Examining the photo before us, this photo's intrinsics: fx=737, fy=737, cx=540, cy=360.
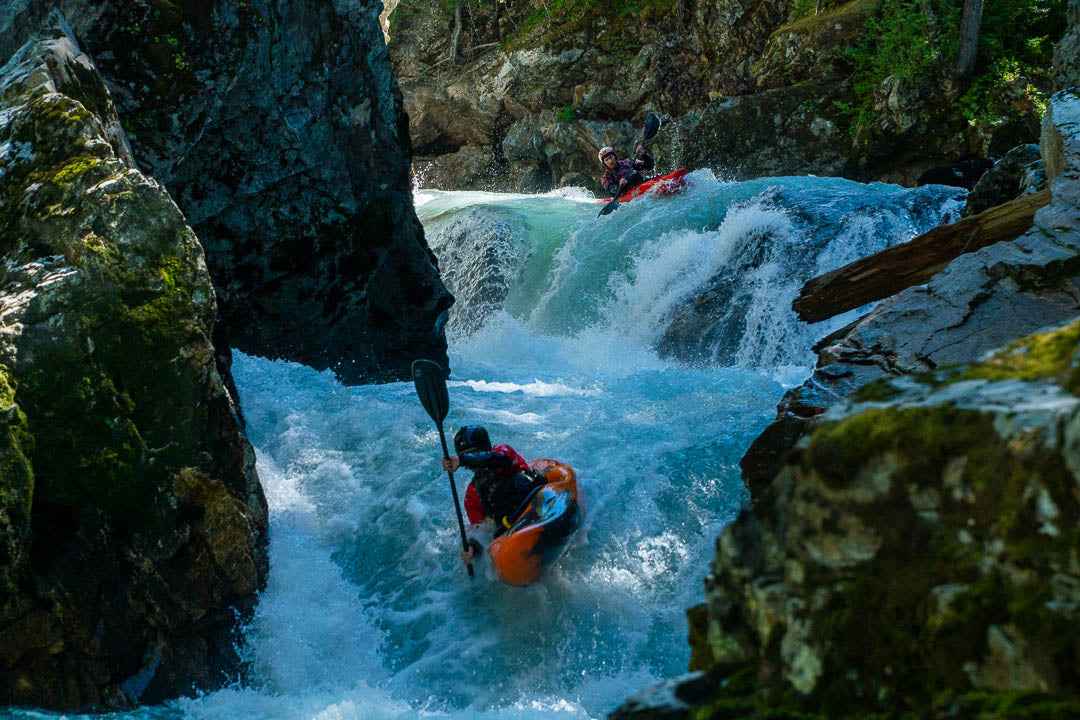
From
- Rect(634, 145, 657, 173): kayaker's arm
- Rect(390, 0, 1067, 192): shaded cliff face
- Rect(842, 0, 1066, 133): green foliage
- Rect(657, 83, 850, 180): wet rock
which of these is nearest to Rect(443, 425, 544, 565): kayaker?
Rect(634, 145, 657, 173): kayaker's arm

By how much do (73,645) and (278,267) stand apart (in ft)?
16.2

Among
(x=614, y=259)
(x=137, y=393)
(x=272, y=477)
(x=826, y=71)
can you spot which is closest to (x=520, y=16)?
(x=826, y=71)

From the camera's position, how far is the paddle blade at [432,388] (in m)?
5.43

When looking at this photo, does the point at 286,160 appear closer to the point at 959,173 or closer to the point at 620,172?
the point at 620,172

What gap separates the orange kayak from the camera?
493 cm

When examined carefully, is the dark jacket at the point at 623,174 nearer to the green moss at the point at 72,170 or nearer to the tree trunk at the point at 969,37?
the tree trunk at the point at 969,37

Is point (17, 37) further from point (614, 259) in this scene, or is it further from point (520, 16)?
point (520, 16)

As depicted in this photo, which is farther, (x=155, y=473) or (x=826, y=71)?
(x=826, y=71)

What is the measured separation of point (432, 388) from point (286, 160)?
11.8 ft

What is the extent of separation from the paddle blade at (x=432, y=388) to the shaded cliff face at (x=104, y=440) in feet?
4.23

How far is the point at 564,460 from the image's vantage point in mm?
6844

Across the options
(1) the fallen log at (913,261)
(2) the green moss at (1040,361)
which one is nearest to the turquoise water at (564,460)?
(1) the fallen log at (913,261)

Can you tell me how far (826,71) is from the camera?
1528cm

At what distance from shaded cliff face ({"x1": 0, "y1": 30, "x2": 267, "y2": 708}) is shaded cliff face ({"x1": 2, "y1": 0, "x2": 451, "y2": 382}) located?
5.34ft
